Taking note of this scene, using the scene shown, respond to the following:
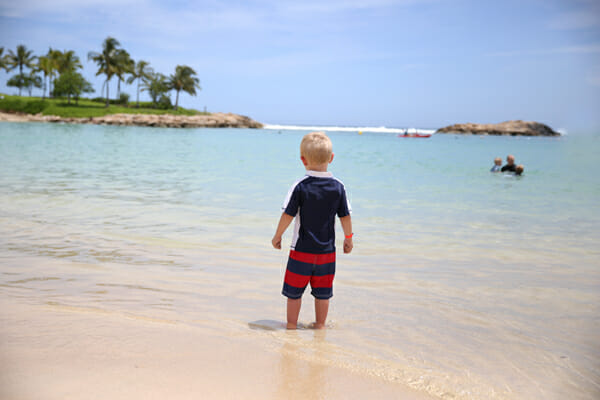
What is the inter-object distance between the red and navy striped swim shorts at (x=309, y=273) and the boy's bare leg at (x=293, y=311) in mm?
66

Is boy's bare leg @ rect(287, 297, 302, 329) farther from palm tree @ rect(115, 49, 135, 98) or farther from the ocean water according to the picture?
palm tree @ rect(115, 49, 135, 98)

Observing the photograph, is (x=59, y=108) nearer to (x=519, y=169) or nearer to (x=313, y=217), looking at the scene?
(x=519, y=169)

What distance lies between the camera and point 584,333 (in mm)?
3408

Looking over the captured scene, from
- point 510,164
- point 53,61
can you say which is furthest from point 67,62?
point 510,164

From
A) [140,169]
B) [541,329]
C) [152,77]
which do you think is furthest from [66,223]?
[152,77]

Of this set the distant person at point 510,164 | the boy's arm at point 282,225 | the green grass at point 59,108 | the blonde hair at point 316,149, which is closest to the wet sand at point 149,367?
the boy's arm at point 282,225

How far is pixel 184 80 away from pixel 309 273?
85239 millimetres

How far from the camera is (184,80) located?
8175 centimetres

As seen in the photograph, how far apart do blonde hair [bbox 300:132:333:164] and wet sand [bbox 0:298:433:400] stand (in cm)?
130

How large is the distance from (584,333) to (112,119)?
7370 cm

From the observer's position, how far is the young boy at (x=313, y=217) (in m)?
2.98

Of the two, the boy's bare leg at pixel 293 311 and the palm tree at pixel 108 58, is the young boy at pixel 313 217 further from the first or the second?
the palm tree at pixel 108 58

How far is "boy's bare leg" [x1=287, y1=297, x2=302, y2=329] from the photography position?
320 cm

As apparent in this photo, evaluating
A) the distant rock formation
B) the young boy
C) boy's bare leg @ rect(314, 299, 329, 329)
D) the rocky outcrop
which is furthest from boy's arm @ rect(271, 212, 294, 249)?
the distant rock formation
